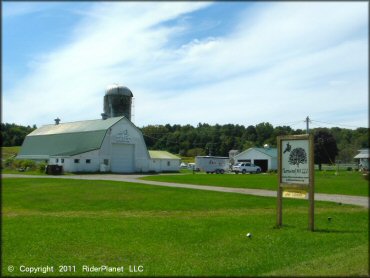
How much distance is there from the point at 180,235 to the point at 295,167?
404 cm

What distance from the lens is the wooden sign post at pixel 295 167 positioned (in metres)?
12.7

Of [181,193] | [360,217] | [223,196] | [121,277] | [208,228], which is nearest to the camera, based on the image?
[121,277]

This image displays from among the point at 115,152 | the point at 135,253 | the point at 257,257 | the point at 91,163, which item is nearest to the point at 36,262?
the point at 135,253

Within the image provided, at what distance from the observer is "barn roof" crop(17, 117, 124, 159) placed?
7.92m

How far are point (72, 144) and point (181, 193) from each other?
15213 millimetres

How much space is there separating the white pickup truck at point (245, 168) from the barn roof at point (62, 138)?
145 feet

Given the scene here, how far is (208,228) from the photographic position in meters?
12.7

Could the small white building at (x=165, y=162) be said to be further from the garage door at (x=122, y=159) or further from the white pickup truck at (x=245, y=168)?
the garage door at (x=122, y=159)

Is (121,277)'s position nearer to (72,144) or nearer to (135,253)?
(135,253)

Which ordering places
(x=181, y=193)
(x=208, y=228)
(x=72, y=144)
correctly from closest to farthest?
(x=72, y=144) → (x=208, y=228) → (x=181, y=193)

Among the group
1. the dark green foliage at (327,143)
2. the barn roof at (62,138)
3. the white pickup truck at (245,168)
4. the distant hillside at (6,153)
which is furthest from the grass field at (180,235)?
the white pickup truck at (245,168)

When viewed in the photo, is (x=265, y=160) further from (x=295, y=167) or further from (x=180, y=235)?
(x=180, y=235)

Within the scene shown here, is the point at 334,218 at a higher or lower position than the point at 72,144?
lower

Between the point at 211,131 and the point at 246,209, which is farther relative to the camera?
the point at 246,209
